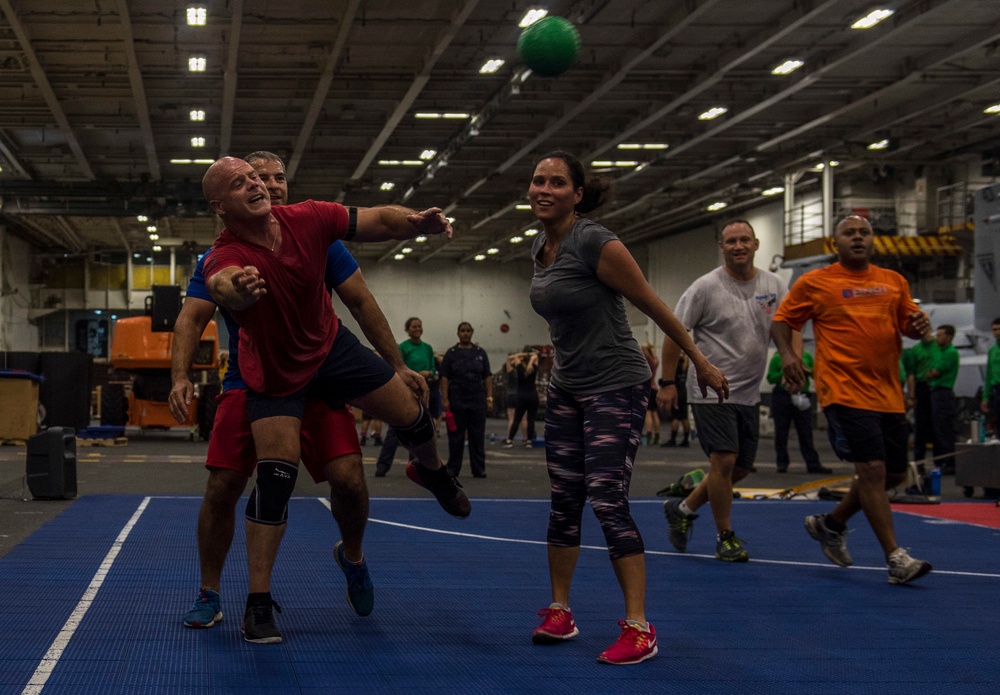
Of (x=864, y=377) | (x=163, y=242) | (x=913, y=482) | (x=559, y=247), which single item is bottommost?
(x=913, y=482)

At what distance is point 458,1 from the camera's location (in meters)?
17.3

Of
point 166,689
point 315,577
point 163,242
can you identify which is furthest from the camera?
point 163,242

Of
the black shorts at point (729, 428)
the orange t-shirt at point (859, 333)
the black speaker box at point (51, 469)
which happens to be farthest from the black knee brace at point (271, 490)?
the black speaker box at point (51, 469)

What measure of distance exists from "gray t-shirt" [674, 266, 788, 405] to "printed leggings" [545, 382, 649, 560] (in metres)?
2.39

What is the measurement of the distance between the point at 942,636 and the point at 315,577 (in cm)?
300

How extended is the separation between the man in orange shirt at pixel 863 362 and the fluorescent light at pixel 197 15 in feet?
42.6

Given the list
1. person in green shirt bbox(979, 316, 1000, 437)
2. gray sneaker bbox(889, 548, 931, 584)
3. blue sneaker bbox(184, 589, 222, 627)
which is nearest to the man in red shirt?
blue sneaker bbox(184, 589, 222, 627)

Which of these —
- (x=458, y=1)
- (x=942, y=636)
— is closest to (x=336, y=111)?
(x=458, y=1)

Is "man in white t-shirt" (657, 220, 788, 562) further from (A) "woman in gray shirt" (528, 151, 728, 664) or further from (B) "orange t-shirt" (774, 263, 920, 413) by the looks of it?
(A) "woman in gray shirt" (528, 151, 728, 664)

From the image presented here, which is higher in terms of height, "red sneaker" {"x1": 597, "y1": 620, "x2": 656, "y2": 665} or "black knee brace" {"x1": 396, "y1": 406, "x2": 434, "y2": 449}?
"black knee brace" {"x1": 396, "y1": 406, "x2": 434, "y2": 449}

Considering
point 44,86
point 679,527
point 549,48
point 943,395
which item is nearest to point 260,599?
point 679,527

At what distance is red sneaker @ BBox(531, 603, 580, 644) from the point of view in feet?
14.5

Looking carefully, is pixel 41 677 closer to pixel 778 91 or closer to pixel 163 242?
pixel 778 91

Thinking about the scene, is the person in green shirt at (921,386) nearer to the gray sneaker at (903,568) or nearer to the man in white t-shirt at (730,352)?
the man in white t-shirt at (730,352)
